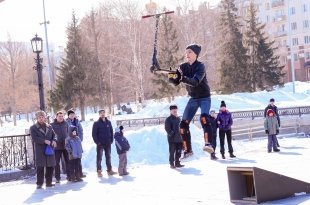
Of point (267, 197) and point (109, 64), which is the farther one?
point (109, 64)

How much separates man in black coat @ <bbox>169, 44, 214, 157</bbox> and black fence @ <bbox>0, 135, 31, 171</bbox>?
10.5 meters

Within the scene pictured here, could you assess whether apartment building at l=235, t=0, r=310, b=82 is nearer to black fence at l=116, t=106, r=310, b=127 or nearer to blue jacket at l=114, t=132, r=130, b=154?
black fence at l=116, t=106, r=310, b=127

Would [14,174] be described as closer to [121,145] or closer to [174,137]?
[121,145]

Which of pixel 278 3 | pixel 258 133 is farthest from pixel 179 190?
pixel 278 3

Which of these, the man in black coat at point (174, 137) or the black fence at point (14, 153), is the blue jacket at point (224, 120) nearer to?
the man in black coat at point (174, 137)

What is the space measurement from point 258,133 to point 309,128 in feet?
10.5

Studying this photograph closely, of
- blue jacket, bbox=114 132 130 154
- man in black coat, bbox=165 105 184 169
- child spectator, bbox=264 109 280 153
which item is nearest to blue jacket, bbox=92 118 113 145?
blue jacket, bbox=114 132 130 154

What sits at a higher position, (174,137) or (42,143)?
(42,143)

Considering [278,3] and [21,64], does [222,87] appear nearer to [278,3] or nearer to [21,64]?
[21,64]

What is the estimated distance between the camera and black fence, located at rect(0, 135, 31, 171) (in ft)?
61.6

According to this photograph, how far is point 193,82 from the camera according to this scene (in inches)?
343

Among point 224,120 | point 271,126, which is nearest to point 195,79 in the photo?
point 224,120

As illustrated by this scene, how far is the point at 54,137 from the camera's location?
15578 mm

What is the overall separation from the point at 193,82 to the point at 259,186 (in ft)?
7.52
